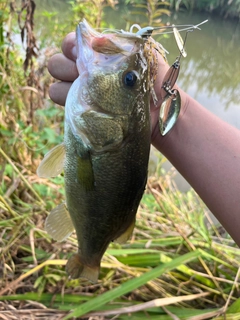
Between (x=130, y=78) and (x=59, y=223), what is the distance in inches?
23.8

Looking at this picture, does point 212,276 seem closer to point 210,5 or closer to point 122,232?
point 122,232

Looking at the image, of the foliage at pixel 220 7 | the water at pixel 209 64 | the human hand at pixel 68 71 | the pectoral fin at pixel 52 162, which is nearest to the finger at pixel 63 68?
the human hand at pixel 68 71

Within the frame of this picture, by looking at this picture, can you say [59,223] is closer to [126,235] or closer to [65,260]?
[126,235]

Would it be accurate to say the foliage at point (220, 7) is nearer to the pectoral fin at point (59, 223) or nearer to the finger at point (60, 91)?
the finger at point (60, 91)

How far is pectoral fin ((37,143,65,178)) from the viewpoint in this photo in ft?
3.55

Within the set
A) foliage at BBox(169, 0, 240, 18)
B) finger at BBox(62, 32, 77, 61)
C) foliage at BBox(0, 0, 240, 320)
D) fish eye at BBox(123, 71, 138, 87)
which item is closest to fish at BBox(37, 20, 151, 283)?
fish eye at BBox(123, 71, 138, 87)

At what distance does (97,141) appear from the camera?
103 centimetres

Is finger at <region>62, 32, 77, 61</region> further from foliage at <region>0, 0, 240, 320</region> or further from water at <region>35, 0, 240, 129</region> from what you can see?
water at <region>35, 0, 240, 129</region>

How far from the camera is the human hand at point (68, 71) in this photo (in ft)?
3.60

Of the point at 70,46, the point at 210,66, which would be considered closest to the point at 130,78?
the point at 70,46

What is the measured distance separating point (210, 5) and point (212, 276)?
770 inches

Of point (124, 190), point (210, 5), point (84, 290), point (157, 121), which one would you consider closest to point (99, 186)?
point (124, 190)

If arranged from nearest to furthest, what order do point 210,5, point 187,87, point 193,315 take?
point 193,315 < point 187,87 < point 210,5

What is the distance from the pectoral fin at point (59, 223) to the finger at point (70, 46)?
54 cm
